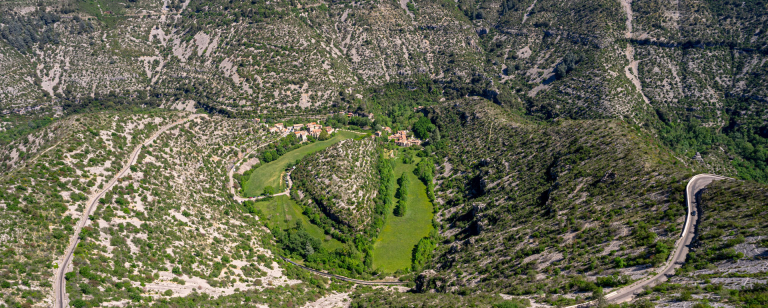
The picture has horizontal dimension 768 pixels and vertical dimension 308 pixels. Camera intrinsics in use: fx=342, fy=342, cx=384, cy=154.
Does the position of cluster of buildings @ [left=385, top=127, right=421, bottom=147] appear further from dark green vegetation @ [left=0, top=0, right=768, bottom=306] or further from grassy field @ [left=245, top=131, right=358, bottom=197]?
grassy field @ [left=245, top=131, right=358, bottom=197]

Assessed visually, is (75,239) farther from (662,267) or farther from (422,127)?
(422,127)

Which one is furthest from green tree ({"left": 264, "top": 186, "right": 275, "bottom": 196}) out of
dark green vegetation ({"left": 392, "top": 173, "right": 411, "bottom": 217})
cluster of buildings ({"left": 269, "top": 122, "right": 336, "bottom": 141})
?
dark green vegetation ({"left": 392, "top": 173, "right": 411, "bottom": 217})

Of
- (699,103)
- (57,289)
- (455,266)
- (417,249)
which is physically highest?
(699,103)

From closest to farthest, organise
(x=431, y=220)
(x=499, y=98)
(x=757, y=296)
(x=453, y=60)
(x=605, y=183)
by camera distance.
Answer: (x=757, y=296), (x=605, y=183), (x=431, y=220), (x=499, y=98), (x=453, y=60)

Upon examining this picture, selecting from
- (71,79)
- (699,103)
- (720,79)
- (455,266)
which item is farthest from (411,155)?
(71,79)

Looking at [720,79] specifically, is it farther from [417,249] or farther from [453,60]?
[417,249]

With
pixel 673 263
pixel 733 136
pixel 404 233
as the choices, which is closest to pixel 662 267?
pixel 673 263

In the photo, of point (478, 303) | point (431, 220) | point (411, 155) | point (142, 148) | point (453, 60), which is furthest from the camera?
point (453, 60)
